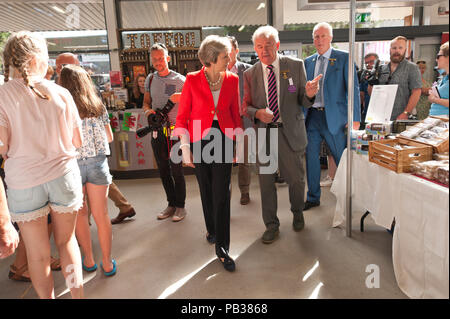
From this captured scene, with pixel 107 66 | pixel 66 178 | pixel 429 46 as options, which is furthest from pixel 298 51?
pixel 66 178

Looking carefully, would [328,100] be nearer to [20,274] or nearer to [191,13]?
[20,274]

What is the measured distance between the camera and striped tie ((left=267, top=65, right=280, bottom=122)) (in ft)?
9.22

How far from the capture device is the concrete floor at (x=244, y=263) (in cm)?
226

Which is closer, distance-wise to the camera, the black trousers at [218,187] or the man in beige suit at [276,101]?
the black trousers at [218,187]

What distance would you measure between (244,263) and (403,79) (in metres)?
2.68

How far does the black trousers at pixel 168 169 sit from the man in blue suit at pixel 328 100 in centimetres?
138

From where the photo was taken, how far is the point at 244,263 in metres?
2.62

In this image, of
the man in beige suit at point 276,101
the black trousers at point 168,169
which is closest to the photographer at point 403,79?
the man in beige suit at point 276,101

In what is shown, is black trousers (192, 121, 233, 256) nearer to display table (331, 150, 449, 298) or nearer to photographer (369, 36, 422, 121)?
display table (331, 150, 449, 298)

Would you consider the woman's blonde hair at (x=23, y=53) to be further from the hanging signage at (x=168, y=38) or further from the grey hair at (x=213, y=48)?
the hanging signage at (x=168, y=38)

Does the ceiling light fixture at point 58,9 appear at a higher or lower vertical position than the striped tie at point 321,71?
higher

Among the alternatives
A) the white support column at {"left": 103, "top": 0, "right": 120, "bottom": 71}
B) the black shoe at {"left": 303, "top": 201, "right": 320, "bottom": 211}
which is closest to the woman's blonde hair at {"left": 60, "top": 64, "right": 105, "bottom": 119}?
the black shoe at {"left": 303, "top": 201, "right": 320, "bottom": 211}

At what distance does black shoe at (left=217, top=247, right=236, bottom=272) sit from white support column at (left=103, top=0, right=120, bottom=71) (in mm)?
5657

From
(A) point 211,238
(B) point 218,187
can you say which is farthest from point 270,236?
(B) point 218,187
